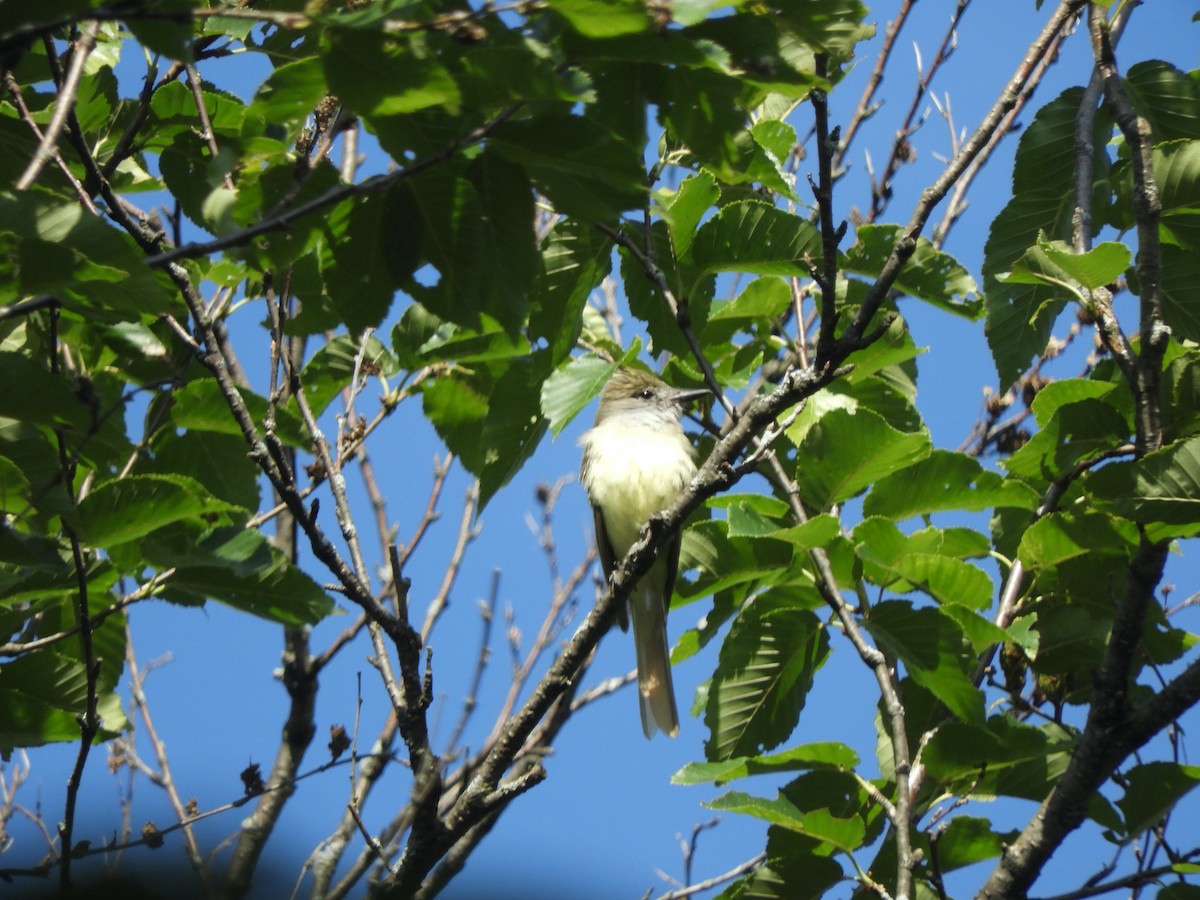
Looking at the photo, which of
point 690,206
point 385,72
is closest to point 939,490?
point 690,206

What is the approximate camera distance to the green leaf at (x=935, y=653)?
326 cm

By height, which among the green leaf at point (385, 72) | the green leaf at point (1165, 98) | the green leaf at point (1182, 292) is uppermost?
the green leaf at point (1165, 98)

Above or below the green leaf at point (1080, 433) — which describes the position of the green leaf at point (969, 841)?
below

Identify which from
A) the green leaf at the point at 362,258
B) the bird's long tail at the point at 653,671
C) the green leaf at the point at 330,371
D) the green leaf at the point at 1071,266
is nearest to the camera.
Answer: the green leaf at the point at 362,258

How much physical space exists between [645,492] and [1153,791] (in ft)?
12.6

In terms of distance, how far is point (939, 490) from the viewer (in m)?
3.59

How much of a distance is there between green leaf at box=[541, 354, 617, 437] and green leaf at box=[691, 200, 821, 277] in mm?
450

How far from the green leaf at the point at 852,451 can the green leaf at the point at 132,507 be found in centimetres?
161

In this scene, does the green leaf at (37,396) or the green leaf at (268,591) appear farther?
the green leaf at (268,591)

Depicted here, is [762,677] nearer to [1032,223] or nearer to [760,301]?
[760,301]

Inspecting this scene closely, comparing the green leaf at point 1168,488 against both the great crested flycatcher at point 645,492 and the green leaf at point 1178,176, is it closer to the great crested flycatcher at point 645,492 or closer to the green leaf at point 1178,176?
the green leaf at point 1178,176

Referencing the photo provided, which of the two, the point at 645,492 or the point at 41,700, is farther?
the point at 645,492

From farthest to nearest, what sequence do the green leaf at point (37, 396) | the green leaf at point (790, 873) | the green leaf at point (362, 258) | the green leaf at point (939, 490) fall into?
the green leaf at point (939, 490) → the green leaf at point (790, 873) → the green leaf at point (37, 396) → the green leaf at point (362, 258)

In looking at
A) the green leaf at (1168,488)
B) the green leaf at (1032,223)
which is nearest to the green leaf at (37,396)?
the green leaf at (1168,488)
